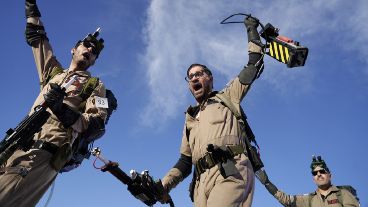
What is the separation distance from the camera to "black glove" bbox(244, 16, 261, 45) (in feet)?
19.8

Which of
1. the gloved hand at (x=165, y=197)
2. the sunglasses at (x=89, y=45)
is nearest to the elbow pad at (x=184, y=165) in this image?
the gloved hand at (x=165, y=197)

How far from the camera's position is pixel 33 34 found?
6.70 meters

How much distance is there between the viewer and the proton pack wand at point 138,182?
Result: 4.86m

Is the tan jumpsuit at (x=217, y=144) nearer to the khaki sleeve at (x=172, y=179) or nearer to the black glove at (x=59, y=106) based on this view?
the khaki sleeve at (x=172, y=179)

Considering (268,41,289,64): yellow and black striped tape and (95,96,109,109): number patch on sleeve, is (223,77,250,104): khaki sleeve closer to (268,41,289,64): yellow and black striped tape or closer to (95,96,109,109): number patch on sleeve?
(268,41,289,64): yellow and black striped tape

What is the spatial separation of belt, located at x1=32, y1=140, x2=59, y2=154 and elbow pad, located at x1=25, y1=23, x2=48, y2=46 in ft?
7.29

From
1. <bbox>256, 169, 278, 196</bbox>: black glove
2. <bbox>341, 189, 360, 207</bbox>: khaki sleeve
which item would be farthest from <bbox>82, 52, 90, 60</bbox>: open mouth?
<bbox>341, 189, 360, 207</bbox>: khaki sleeve

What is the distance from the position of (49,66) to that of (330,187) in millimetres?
8610

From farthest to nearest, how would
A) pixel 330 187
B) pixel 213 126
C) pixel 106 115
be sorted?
pixel 330 187 < pixel 106 115 < pixel 213 126

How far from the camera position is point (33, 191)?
16.9 feet

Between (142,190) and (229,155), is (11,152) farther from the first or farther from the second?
(229,155)

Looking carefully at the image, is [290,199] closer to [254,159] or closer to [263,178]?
[263,178]

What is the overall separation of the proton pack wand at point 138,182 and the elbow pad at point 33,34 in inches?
107

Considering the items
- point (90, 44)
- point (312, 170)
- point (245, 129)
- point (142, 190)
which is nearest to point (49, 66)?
point (90, 44)
